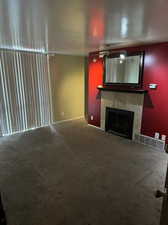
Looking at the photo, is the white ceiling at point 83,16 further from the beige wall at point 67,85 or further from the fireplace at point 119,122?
the beige wall at point 67,85

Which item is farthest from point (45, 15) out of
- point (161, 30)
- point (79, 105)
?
point (79, 105)

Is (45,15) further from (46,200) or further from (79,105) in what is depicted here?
(79,105)

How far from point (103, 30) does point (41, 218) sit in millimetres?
2674

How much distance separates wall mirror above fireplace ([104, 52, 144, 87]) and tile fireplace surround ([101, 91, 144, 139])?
0.29 meters

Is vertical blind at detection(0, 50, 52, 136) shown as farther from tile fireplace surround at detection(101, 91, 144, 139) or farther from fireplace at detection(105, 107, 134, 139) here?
fireplace at detection(105, 107, 134, 139)

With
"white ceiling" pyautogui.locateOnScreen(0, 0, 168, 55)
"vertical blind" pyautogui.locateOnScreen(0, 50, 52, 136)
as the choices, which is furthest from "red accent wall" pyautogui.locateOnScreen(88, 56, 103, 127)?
"white ceiling" pyautogui.locateOnScreen(0, 0, 168, 55)

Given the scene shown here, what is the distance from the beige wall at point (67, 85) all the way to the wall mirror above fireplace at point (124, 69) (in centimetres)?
157

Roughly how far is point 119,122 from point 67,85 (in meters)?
2.30

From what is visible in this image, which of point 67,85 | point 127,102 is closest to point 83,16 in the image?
point 127,102

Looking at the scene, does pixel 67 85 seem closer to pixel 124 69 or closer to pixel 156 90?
pixel 124 69

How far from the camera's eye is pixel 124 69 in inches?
162

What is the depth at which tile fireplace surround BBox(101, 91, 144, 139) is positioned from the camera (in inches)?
156

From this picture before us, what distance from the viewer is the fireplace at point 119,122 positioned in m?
4.22

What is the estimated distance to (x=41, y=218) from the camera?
187 centimetres
